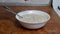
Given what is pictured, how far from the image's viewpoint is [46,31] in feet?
2.55

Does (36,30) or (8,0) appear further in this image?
(8,0)

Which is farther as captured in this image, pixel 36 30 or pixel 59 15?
pixel 59 15

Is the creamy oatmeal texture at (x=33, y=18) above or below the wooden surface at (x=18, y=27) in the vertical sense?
above

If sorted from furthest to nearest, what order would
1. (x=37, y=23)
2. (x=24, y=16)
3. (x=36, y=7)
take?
(x=36, y=7)
(x=24, y=16)
(x=37, y=23)

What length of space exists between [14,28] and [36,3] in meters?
0.42

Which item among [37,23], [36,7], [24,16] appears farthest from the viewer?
[36,7]

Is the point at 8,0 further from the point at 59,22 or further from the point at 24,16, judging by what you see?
the point at 59,22

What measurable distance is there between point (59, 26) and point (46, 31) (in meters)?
0.10

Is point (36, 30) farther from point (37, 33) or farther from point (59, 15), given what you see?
point (59, 15)

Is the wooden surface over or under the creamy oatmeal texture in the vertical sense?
under

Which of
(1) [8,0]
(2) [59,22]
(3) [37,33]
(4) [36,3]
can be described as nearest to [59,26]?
(2) [59,22]

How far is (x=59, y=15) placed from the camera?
950mm

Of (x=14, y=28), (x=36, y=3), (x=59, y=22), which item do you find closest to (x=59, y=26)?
(x=59, y=22)

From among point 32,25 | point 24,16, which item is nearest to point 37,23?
point 32,25
